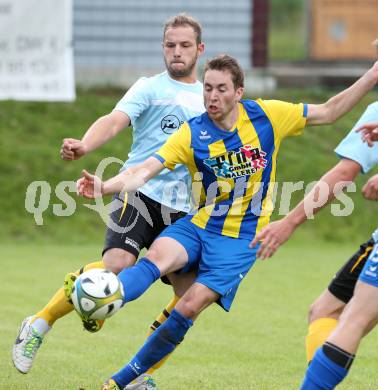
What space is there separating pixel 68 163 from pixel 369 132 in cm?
1099

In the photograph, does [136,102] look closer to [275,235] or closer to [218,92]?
[218,92]

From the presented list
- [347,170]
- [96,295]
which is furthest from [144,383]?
[347,170]

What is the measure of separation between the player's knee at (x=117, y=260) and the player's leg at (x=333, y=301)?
4.55 ft

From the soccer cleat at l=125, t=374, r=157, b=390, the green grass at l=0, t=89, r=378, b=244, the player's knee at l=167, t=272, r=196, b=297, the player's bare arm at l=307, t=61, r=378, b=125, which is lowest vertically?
the green grass at l=0, t=89, r=378, b=244

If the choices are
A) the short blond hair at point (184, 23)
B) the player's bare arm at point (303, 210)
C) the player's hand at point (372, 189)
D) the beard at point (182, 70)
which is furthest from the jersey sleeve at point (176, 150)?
the player's hand at point (372, 189)

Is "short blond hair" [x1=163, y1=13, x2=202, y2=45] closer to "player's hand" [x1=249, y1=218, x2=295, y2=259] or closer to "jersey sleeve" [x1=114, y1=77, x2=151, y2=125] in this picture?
"jersey sleeve" [x1=114, y1=77, x2=151, y2=125]

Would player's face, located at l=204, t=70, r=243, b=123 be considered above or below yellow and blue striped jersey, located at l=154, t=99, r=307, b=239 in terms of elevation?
above

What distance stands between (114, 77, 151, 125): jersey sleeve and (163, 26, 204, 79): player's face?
0.22 meters

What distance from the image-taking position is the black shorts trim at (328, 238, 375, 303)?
533cm

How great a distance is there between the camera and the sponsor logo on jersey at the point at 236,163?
6199 mm

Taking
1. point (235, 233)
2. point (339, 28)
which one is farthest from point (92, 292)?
point (339, 28)

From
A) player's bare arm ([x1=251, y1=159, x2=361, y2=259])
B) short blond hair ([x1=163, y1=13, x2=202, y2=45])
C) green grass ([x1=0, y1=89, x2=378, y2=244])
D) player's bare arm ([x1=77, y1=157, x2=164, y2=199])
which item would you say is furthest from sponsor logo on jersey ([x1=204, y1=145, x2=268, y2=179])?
green grass ([x1=0, y1=89, x2=378, y2=244])

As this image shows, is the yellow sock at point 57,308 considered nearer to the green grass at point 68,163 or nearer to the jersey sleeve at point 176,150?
the jersey sleeve at point 176,150

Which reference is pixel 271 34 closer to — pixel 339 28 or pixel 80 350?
pixel 339 28
